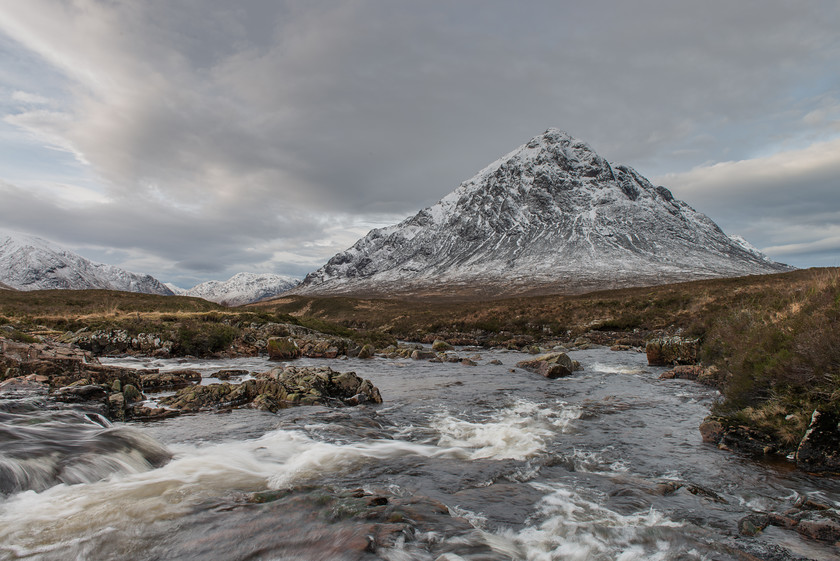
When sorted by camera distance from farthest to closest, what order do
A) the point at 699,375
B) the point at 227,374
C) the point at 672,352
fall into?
the point at 672,352
the point at 227,374
the point at 699,375

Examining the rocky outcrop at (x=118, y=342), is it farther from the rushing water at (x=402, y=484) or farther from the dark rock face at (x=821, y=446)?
the dark rock face at (x=821, y=446)

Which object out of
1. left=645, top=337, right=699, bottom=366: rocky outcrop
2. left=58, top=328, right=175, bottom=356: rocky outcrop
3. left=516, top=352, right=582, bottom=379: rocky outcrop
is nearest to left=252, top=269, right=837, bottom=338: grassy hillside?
left=645, top=337, right=699, bottom=366: rocky outcrop

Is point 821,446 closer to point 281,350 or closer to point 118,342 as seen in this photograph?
point 281,350

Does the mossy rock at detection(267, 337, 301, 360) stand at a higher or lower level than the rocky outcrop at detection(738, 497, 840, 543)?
higher

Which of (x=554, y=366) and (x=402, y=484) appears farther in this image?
(x=554, y=366)

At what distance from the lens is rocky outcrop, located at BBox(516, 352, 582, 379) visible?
19797 millimetres

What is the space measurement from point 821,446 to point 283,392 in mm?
14434

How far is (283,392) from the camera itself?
14.3 m

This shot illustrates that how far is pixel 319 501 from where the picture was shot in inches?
248

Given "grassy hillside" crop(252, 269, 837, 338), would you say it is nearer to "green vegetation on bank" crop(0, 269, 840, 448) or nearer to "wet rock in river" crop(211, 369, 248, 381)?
"green vegetation on bank" crop(0, 269, 840, 448)

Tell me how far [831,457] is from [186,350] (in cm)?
2999

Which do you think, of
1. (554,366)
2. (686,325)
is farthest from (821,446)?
(686,325)

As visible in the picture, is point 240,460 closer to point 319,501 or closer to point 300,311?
point 319,501

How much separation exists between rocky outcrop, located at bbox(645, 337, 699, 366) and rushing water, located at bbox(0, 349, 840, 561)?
9.16m
